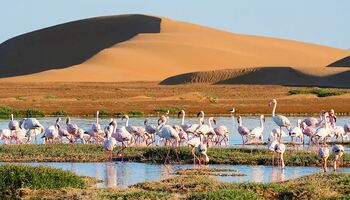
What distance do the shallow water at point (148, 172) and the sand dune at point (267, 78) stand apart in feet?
231

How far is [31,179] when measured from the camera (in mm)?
18516

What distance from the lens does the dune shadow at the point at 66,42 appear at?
178750mm

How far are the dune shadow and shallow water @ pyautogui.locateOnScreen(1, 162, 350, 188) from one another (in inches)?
5957

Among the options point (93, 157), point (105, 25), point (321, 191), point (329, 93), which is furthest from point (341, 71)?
point (105, 25)

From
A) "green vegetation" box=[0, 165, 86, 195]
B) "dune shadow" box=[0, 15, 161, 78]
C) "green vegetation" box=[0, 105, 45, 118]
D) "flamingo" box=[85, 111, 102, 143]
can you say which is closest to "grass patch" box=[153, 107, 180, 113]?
"green vegetation" box=[0, 105, 45, 118]

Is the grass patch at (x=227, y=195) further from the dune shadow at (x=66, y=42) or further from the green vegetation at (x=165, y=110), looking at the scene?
the dune shadow at (x=66, y=42)

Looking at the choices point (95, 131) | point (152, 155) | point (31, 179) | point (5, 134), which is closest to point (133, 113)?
point (95, 131)

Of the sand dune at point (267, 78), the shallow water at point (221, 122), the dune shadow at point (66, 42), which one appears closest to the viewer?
the shallow water at point (221, 122)

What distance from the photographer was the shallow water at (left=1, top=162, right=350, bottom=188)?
2106cm

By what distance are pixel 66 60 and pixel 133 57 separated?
2310cm

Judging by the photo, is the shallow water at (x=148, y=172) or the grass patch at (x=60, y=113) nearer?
the shallow water at (x=148, y=172)

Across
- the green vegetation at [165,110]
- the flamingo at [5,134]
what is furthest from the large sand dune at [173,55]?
the flamingo at [5,134]

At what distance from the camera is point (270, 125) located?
42094 mm

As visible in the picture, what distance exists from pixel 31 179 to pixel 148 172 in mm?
4833
